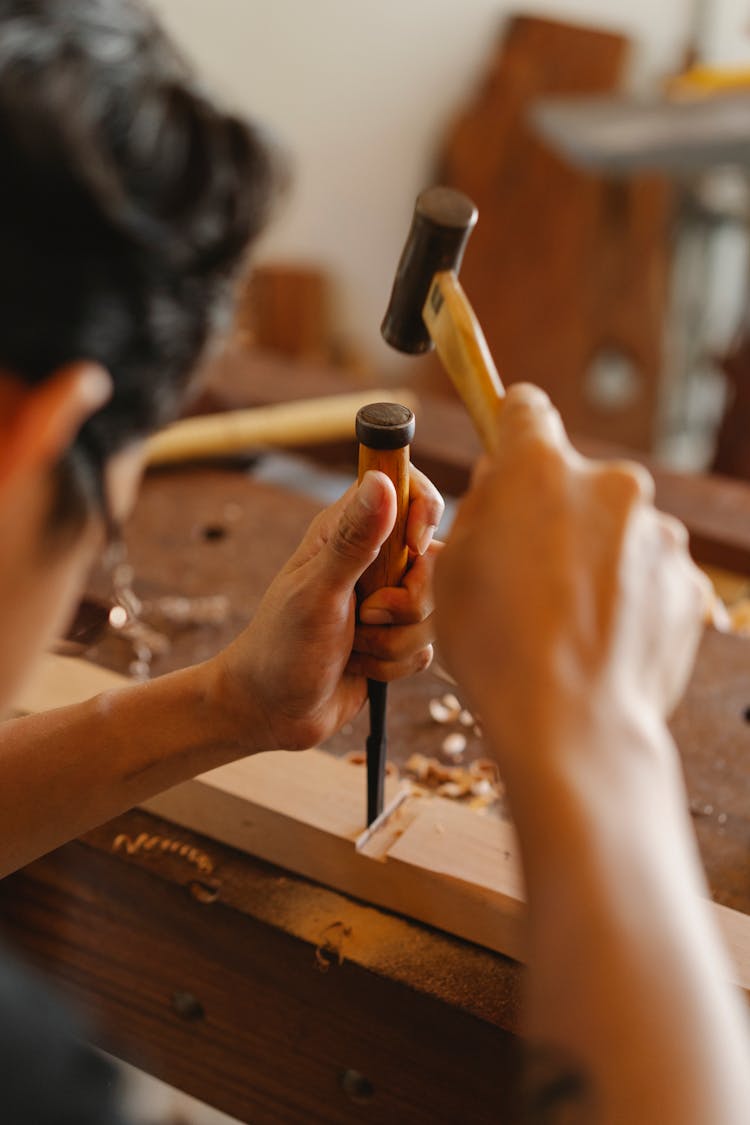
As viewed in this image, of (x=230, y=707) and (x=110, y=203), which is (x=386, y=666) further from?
(x=110, y=203)

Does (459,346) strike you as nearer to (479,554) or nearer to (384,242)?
(479,554)

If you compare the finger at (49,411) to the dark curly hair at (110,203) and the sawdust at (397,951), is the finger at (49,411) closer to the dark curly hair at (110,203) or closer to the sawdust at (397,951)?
the dark curly hair at (110,203)

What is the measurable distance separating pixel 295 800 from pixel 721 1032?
1.84 ft

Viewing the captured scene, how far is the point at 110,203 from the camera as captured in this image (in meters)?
0.57

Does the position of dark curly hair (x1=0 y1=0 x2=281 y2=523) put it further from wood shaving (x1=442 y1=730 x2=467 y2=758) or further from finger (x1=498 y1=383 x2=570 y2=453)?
wood shaving (x1=442 y1=730 x2=467 y2=758)

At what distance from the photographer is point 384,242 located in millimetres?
3746

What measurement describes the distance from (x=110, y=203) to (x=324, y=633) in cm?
45

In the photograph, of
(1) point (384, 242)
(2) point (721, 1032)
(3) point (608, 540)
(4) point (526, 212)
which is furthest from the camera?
(1) point (384, 242)

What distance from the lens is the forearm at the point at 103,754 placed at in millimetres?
941

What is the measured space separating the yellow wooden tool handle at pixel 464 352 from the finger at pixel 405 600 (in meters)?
0.18

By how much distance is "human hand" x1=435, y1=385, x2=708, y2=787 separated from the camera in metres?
0.61

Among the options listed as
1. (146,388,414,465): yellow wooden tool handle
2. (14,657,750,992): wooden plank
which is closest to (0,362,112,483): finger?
(14,657,750,992): wooden plank

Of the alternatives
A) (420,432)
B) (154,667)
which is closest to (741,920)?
(154,667)

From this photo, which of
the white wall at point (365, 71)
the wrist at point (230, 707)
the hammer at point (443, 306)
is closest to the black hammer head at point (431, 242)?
the hammer at point (443, 306)
